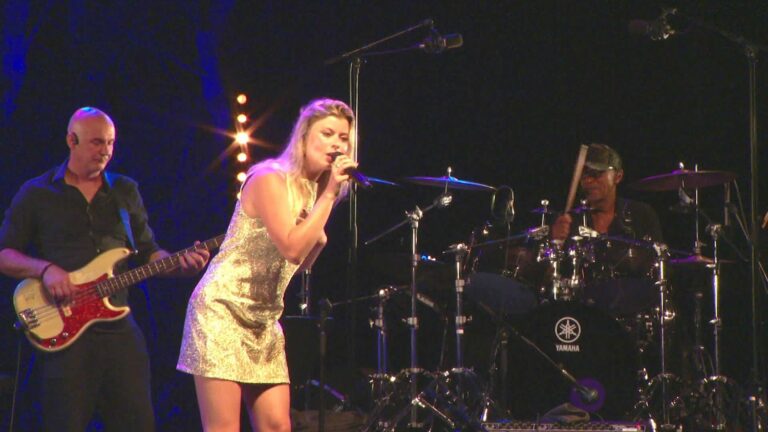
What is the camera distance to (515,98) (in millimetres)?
8242

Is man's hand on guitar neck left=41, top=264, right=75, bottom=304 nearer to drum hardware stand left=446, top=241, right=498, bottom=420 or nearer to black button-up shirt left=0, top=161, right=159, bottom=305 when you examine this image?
black button-up shirt left=0, top=161, right=159, bottom=305

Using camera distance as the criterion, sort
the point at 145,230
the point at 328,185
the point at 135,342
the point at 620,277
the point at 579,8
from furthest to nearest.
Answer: the point at 579,8, the point at 620,277, the point at 145,230, the point at 135,342, the point at 328,185

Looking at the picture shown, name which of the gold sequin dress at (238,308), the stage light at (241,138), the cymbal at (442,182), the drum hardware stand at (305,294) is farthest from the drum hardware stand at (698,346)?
the gold sequin dress at (238,308)

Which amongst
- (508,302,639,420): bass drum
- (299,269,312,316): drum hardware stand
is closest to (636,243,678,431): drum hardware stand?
(508,302,639,420): bass drum

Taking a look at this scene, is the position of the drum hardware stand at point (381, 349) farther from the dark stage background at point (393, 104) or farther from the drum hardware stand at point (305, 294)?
the drum hardware stand at point (305, 294)

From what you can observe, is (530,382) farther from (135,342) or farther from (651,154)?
(135,342)

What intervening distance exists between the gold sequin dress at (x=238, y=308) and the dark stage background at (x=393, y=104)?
2999 mm

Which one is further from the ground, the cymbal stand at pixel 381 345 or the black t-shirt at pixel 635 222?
the black t-shirt at pixel 635 222

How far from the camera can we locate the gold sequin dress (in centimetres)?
350

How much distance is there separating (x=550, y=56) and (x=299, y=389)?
3.55 meters

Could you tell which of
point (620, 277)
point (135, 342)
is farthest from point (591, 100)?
point (135, 342)

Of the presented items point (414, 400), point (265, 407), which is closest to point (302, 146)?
point (265, 407)

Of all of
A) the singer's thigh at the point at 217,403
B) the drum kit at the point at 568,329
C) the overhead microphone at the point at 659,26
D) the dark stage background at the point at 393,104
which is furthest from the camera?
the dark stage background at the point at 393,104

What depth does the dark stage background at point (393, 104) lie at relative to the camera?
6930 millimetres
